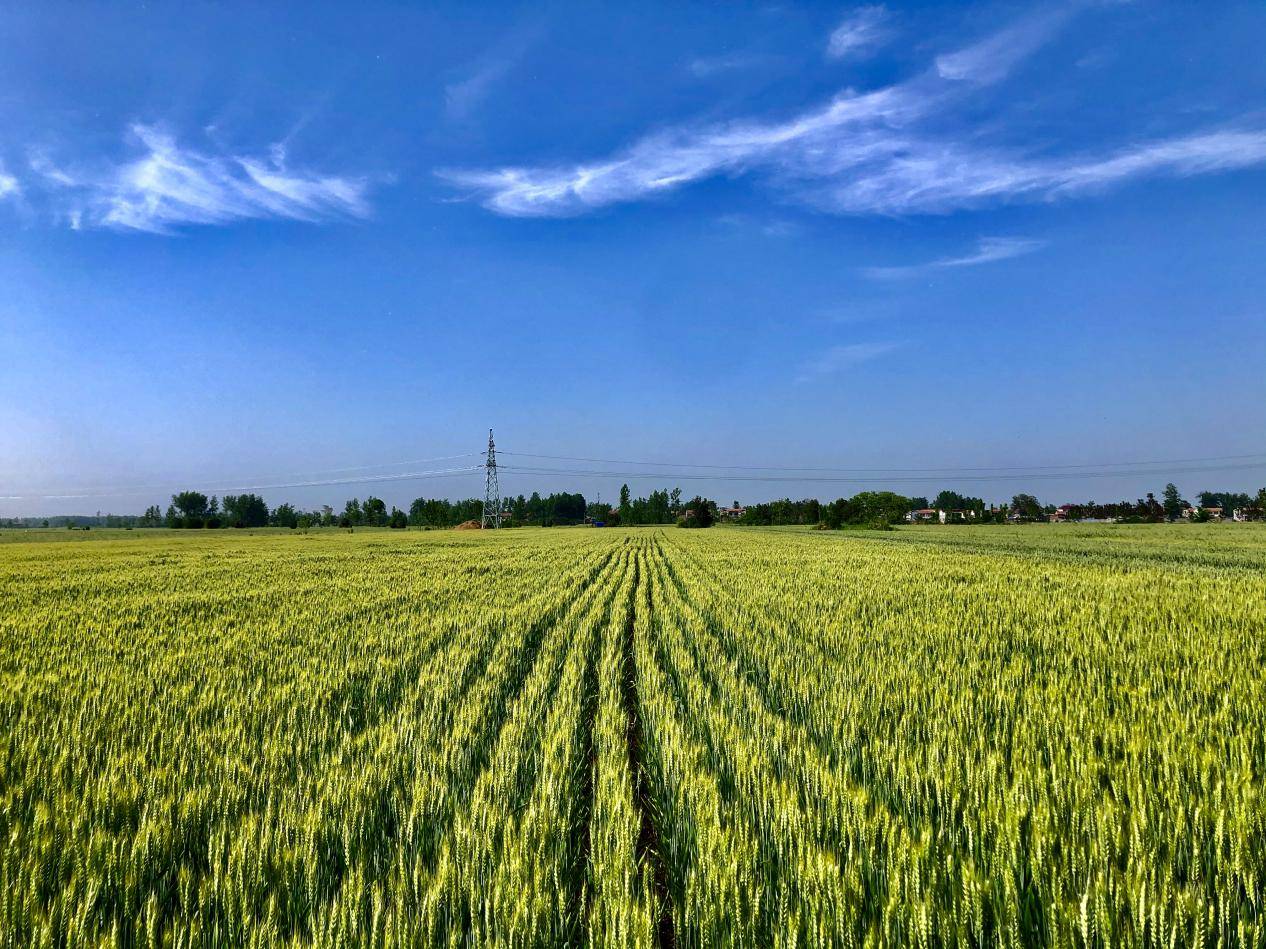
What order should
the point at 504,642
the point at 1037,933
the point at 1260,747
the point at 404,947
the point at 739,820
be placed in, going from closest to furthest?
the point at 404,947 → the point at 1037,933 → the point at 739,820 → the point at 1260,747 → the point at 504,642

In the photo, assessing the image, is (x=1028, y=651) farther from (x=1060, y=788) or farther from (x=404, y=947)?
(x=404, y=947)

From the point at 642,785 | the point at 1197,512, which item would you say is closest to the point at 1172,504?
the point at 1197,512

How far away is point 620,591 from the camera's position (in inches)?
557

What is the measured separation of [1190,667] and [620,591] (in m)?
10.0

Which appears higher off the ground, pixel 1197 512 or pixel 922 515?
pixel 1197 512

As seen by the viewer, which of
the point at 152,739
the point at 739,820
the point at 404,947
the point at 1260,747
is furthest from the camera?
the point at 152,739

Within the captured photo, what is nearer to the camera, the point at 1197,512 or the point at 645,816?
the point at 645,816

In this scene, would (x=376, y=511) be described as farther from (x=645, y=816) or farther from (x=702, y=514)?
(x=645, y=816)

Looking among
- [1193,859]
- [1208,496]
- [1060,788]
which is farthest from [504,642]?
[1208,496]

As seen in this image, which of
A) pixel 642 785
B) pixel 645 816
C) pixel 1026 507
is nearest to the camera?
pixel 645 816

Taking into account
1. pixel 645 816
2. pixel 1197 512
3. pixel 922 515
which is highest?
pixel 645 816

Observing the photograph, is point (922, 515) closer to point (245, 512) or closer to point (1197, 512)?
point (1197, 512)

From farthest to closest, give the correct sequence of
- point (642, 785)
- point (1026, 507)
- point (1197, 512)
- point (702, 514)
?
point (1026, 507)
point (702, 514)
point (1197, 512)
point (642, 785)

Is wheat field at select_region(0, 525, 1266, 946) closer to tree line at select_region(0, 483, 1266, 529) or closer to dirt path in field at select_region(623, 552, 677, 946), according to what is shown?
dirt path in field at select_region(623, 552, 677, 946)
